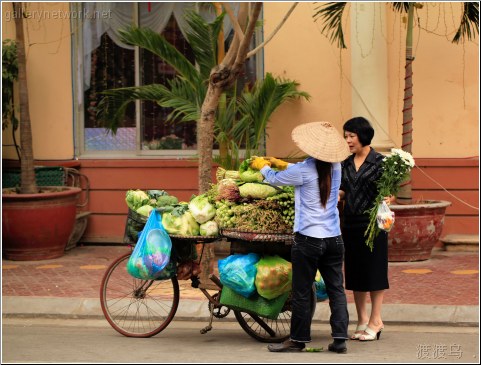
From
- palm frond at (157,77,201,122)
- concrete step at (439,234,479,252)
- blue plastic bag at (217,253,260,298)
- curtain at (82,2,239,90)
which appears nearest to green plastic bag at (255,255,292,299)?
blue plastic bag at (217,253,260,298)

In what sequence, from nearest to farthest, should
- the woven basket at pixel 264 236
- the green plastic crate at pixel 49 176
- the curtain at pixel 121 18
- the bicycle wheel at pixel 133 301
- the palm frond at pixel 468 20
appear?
the woven basket at pixel 264 236 < the bicycle wheel at pixel 133 301 < the palm frond at pixel 468 20 < the green plastic crate at pixel 49 176 < the curtain at pixel 121 18

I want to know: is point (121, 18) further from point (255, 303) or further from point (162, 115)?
point (255, 303)

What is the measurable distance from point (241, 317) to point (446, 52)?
5648mm

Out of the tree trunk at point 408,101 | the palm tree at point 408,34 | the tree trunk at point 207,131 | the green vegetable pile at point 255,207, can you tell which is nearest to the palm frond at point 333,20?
the palm tree at point 408,34

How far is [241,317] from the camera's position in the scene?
7.50m

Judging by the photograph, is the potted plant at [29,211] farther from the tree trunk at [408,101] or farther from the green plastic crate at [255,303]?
the green plastic crate at [255,303]

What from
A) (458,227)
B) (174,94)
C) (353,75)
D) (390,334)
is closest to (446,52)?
(353,75)

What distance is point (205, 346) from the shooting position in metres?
7.25

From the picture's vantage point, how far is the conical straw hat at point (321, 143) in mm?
6789

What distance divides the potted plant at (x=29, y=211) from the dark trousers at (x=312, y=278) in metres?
5.18

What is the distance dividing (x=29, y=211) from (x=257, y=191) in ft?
16.3

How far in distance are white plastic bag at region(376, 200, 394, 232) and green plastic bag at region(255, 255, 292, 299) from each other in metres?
0.75

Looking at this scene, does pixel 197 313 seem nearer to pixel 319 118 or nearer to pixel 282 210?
pixel 282 210

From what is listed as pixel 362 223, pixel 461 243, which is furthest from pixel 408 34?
pixel 362 223
